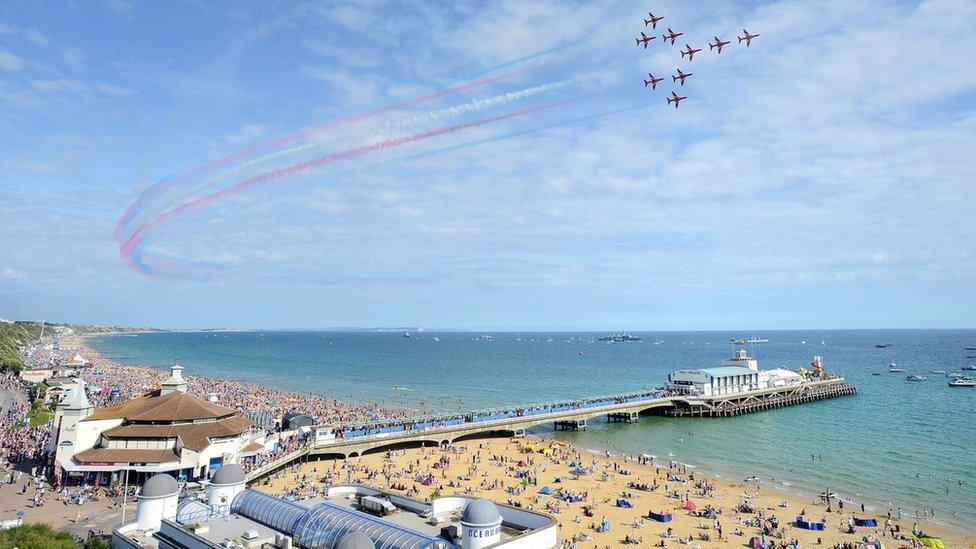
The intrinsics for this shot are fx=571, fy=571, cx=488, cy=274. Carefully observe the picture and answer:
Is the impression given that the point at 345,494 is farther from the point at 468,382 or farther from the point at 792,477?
the point at 468,382

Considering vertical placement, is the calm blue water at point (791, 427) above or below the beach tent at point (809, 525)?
above

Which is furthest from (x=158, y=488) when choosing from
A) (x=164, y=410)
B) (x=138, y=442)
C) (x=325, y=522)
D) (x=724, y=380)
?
(x=724, y=380)

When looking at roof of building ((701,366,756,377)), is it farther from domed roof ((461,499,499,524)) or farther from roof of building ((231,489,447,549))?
roof of building ((231,489,447,549))

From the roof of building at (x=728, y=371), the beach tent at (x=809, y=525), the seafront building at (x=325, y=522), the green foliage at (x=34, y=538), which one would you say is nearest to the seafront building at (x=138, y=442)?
the green foliage at (x=34, y=538)

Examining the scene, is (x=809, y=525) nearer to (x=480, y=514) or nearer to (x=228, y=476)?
(x=480, y=514)

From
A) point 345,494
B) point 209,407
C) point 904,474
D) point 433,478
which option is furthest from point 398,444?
point 904,474

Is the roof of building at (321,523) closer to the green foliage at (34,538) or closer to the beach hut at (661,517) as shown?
the green foliage at (34,538)
